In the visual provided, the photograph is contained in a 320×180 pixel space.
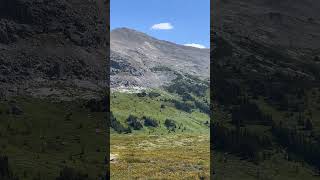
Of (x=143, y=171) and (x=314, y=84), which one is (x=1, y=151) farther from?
(x=314, y=84)

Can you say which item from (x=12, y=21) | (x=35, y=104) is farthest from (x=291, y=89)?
(x=12, y=21)

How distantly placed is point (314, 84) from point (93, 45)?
229ft

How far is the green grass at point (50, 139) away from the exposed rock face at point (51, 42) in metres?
16.6

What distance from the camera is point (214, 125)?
82000 mm

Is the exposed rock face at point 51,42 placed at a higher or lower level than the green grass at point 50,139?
higher

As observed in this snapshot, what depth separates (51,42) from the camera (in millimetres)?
131250

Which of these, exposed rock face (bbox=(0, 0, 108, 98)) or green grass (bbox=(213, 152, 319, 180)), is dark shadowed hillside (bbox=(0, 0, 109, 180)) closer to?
exposed rock face (bbox=(0, 0, 108, 98))

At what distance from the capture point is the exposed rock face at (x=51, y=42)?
116 m

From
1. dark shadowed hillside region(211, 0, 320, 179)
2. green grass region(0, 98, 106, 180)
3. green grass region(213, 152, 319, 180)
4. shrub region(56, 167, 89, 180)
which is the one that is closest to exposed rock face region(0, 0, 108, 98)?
green grass region(0, 98, 106, 180)

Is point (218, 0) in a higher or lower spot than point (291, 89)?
higher

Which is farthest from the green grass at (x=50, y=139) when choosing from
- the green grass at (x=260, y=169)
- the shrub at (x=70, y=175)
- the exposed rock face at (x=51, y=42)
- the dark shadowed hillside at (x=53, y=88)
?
the green grass at (x=260, y=169)

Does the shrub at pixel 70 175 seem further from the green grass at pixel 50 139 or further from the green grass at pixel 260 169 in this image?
the green grass at pixel 260 169

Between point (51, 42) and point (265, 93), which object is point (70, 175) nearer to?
point (265, 93)

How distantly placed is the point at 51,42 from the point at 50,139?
57850 millimetres
